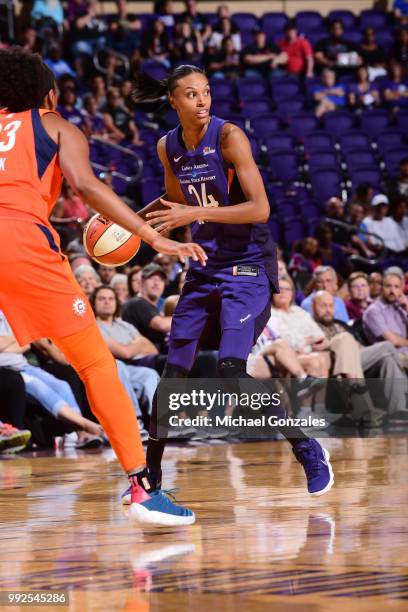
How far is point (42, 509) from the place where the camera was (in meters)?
4.34

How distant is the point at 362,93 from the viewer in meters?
15.4

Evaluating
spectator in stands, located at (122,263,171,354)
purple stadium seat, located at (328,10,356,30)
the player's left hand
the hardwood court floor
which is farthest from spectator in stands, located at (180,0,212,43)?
the player's left hand

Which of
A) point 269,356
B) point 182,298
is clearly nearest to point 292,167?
point 269,356

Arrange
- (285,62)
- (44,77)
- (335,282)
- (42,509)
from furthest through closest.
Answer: (285,62)
(335,282)
(42,509)
(44,77)

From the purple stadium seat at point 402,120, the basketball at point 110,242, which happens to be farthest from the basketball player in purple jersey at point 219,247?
the purple stadium seat at point 402,120

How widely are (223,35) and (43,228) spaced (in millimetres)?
12414

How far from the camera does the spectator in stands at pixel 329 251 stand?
1107cm

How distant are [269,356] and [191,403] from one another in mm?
1007

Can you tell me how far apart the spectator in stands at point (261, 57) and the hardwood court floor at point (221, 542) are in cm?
1049

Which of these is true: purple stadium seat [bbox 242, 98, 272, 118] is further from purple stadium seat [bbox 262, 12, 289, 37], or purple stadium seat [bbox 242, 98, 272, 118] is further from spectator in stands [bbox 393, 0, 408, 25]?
spectator in stands [bbox 393, 0, 408, 25]

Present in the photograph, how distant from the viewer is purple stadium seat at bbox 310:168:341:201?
42.5 feet

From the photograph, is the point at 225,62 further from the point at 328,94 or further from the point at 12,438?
the point at 12,438

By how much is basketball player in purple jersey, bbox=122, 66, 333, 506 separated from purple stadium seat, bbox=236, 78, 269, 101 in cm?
1018

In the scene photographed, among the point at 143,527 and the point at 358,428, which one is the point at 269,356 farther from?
the point at 143,527
